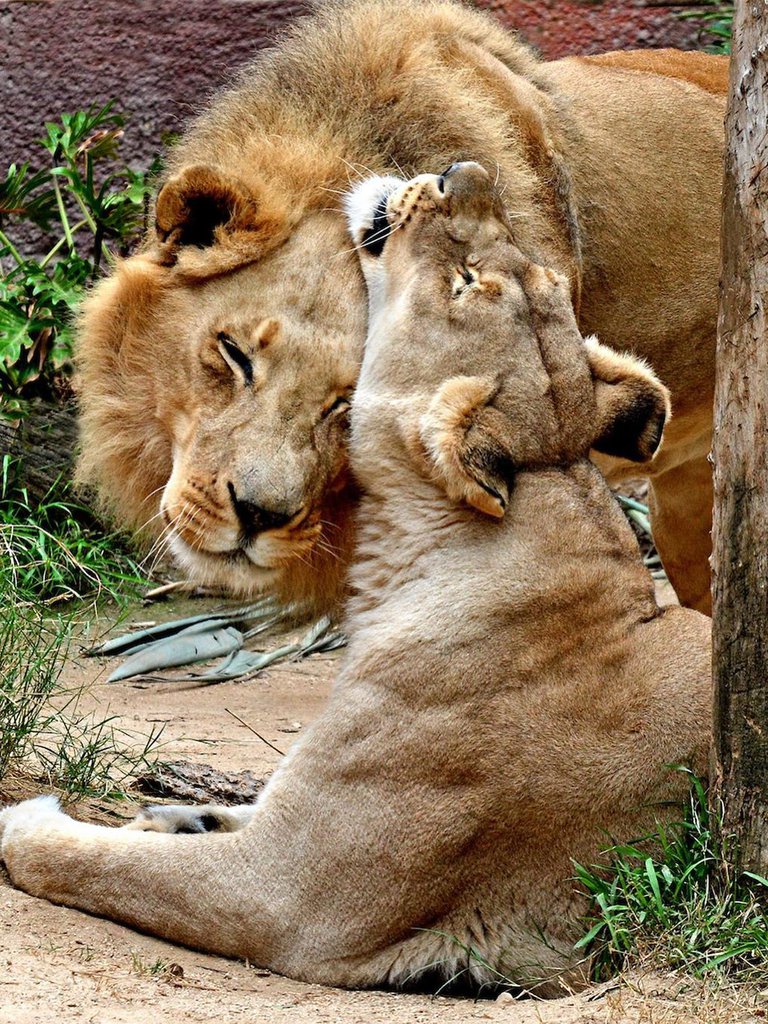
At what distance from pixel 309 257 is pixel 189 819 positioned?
66.3 inches

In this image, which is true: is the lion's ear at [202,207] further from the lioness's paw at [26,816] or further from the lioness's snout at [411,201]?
the lioness's paw at [26,816]

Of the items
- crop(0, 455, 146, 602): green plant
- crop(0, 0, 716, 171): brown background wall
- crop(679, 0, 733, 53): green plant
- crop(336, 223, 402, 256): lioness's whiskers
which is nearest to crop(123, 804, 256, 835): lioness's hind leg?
crop(336, 223, 402, 256): lioness's whiskers

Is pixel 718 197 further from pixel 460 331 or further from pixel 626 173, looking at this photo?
pixel 460 331

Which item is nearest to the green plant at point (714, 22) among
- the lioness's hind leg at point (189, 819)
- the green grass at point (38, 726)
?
the green grass at point (38, 726)

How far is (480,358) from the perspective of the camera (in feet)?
13.3

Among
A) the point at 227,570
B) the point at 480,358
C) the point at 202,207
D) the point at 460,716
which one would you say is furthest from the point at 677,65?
the point at 460,716

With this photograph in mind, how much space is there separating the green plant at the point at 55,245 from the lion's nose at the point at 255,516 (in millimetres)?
3599

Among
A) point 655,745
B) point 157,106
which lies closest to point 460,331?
point 655,745

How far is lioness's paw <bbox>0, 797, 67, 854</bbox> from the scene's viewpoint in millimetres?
4004

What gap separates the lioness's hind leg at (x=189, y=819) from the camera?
4.29 metres

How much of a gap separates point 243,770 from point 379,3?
2721 millimetres

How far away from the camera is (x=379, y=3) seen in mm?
5066

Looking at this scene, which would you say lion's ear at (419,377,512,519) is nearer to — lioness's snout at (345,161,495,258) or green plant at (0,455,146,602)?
lioness's snout at (345,161,495,258)

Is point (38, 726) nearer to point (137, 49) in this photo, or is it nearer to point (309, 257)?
point (309, 257)
